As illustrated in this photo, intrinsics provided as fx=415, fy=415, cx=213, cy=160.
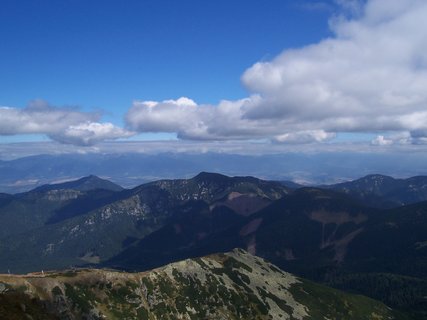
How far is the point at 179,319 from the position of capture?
199375 mm

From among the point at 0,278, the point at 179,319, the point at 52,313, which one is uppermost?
the point at 0,278

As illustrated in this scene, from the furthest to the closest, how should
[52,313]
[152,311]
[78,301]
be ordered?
[152,311] < [78,301] < [52,313]

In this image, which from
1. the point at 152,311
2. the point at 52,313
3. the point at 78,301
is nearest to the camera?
the point at 52,313

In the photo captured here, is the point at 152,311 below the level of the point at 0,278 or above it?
below

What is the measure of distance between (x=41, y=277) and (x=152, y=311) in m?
52.3

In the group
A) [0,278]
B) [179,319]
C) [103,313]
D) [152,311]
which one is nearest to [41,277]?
[0,278]

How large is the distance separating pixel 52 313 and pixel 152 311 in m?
48.2

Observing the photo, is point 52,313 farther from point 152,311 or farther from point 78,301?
point 152,311

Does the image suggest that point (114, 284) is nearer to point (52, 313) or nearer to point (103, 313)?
point (103, 313)

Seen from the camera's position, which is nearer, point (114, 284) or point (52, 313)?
point (52, 313)

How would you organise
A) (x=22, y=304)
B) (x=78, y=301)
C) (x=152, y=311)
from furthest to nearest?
(x=152, y=311) → (x=78, y=301) → (x=22, y=304)

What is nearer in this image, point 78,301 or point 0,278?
point 0,278

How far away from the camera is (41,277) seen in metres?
178

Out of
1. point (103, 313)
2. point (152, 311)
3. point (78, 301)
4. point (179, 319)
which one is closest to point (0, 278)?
point (78, 301)
